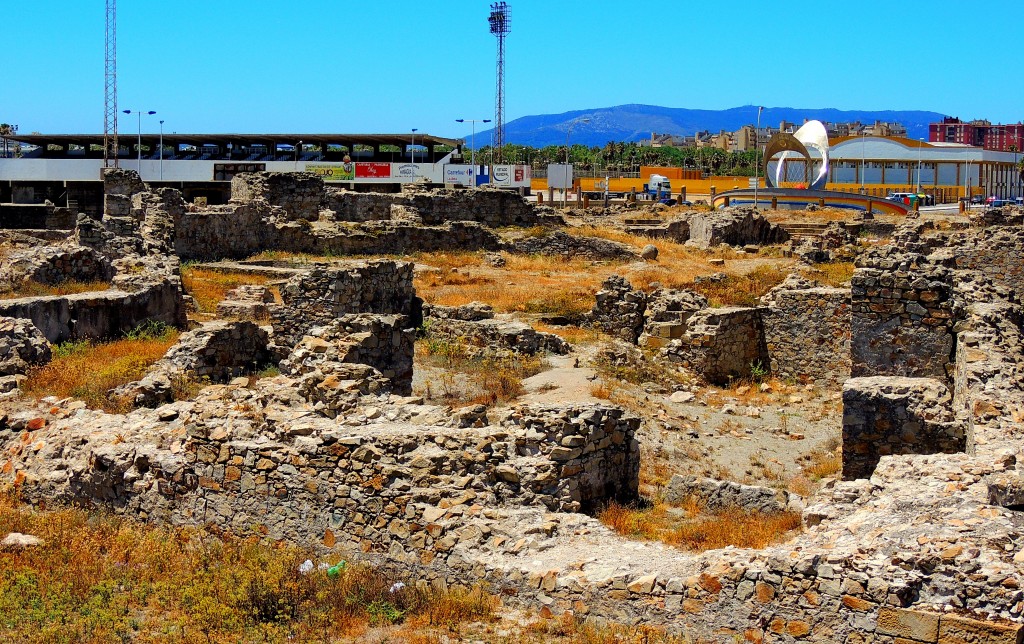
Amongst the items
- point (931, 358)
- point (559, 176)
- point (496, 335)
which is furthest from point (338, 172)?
point (931, 358)

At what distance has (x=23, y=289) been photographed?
19984 millimetres

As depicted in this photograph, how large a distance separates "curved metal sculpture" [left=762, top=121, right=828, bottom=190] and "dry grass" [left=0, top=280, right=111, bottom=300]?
6672cm

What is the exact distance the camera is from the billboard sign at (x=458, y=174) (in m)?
74.3

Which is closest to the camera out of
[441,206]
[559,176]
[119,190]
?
[119,190]

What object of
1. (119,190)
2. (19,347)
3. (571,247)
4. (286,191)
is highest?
(286,191)

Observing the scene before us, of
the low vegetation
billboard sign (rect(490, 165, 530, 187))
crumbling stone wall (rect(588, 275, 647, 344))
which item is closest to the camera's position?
the low vegetation

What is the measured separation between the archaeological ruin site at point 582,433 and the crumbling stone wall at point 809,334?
0.15ft

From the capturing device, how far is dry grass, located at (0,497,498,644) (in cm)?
820

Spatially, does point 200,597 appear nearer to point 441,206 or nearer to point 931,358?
point 931,358

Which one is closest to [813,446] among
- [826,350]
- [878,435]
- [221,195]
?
[878,435]

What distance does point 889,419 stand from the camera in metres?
12.8

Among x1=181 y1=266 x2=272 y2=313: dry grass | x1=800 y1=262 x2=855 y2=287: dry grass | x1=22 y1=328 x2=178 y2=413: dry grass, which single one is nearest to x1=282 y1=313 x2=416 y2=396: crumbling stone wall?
x1=22 y1=328 x2=178 y2=413: dry grass

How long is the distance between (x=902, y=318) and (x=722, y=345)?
3.62m

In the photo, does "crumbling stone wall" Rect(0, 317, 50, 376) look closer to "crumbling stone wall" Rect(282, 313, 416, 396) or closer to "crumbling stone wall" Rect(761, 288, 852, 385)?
"crumbling stone wall" Rect(282, 313, 416, 396)
